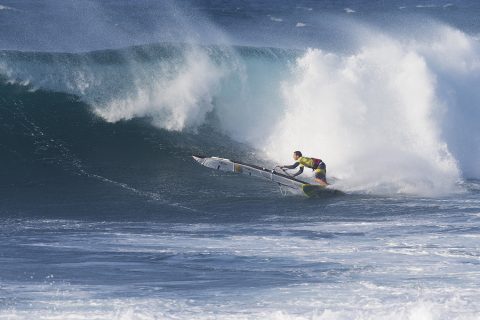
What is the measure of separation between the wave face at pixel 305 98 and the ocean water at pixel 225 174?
6 centimetres

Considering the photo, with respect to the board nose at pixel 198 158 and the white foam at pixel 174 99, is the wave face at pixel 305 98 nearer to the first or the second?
the white foam at pixel 174 99

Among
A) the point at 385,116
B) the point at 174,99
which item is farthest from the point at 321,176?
the point at 174,99

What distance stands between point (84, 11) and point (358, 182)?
70.3ft

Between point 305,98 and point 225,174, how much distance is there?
550 centimetres

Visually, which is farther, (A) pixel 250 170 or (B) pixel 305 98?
(B) pixel 305 98

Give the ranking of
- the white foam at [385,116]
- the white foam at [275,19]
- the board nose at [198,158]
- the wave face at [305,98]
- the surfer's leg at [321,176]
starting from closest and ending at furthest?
the surfer's leg at [321,176] → the white foam at [385,116] → the board nose at [198,158] → the wave face at [305,98] → the white foam at [275,19]

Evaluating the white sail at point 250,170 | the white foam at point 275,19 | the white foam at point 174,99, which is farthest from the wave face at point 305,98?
the white foam at point 275,19

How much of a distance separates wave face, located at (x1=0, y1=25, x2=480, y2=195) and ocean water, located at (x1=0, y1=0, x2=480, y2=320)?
63mm

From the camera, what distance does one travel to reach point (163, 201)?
1811cm

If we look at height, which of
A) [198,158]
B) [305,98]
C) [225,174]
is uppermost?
[305,98]

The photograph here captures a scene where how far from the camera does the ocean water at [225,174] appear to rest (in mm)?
11297

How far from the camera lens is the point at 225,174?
20.9 metres

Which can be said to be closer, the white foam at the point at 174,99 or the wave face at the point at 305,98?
the wave face at the point at 305,98

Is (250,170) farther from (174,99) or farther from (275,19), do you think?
(275,19)
